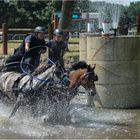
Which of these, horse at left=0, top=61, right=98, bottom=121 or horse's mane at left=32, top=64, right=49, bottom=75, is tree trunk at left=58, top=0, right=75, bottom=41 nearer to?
horse's mane at left=32, top=64, right=49, bottom=75

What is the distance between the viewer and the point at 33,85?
32.2 feet

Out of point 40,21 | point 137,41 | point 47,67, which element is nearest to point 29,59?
point 47,67

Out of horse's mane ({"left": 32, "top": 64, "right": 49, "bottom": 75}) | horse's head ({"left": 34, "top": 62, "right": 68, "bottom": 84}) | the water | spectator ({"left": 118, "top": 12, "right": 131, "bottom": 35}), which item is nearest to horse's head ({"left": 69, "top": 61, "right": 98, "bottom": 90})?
horse's head ({"left": 34, "top": 62, "right": 68, "bottom": 84})

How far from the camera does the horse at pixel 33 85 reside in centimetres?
969

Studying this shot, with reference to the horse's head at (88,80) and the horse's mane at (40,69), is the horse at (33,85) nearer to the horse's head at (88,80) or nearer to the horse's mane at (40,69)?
the horse's mane at (40,69)

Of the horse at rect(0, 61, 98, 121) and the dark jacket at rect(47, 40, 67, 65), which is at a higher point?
the dark jacket at rect(47, 40, 67, 65)

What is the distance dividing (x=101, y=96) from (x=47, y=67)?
9.24 feet

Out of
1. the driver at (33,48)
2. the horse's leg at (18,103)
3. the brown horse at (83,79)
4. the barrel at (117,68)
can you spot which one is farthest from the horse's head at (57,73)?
the barrel at (117,68)

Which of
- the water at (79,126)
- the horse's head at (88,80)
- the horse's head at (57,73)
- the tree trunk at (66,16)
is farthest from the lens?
the tree trunk at (66,16)

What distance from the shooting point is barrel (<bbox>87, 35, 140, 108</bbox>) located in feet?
40.0

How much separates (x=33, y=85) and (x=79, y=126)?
1.18 metres

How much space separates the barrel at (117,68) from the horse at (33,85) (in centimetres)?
263

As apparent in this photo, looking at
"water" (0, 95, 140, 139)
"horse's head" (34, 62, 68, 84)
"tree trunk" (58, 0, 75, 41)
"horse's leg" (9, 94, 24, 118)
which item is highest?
"tree trunk" (58, 0, 75, 41)

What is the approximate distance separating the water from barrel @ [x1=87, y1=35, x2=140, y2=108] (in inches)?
20.9
